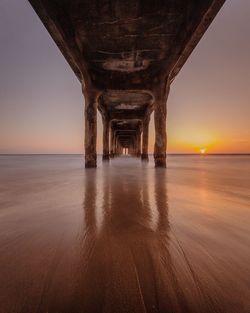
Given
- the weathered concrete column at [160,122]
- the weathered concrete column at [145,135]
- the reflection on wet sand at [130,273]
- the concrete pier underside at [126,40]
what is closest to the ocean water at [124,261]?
the reflection on wet sand at [130,273]

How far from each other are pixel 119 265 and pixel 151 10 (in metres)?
5.15

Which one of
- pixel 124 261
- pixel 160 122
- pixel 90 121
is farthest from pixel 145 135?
pixel 124 261

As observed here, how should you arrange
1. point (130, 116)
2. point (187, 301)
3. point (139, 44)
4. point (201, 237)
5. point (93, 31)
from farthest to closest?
point (130, 116)
point (139, 44)
point (93, 31)
point (201, 237)
point (187, 301)

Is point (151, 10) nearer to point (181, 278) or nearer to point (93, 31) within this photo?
point (93, 31)

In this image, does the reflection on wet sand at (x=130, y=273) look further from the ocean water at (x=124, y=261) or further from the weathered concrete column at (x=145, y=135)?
the weathered concrete column at (x=145, y=135)

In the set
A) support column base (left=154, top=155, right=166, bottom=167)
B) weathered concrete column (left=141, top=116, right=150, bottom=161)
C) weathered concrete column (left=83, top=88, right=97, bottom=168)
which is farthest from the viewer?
weathered concrete column (left=141, top=116, right=150, bottom=161)

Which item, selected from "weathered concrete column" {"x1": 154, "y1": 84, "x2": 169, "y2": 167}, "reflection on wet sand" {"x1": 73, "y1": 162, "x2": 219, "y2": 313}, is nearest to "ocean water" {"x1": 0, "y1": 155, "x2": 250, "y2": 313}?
"reflection on wet sand" {"x1": 73, "y1": 162, "x2": 219, "y2": 313}

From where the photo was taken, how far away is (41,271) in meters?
0.85

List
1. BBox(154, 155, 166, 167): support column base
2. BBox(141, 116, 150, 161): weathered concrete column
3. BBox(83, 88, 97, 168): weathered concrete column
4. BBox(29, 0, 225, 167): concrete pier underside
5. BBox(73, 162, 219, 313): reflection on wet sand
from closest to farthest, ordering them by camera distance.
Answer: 1. BBox(73, 162, 219, 313): reflection on wet sand
2. BBox(29, 0, 225, 167): concrete pier underside
3. BBox(83, 88, 97, 168): weathered concrete column
4. BBox(154, 155, 166, 167): support column base
5. BBox(141, 116, 150, 161): weathered concrete column

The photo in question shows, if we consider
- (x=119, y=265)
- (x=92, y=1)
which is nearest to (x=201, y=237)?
(x=119, y=265)

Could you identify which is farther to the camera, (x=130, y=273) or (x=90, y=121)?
(x=90, y=121)

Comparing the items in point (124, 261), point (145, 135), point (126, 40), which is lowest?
point (124, 261)

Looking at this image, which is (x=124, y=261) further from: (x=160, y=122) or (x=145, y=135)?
(x=145, y=135)

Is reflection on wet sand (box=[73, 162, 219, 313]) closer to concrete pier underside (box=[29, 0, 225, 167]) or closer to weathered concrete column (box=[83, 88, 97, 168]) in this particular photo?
concrete pier underside (box=[29, 0, 225, 167])
